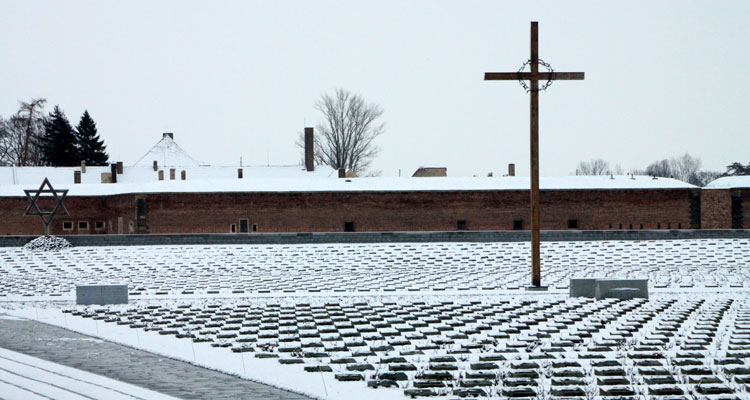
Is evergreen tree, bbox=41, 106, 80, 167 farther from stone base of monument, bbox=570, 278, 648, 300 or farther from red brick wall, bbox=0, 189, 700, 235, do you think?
stone base of monument, bbox=570, 278, 648, 300

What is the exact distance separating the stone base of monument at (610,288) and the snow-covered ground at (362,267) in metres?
2.19

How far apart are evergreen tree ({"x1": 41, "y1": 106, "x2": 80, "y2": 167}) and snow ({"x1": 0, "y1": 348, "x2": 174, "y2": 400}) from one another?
67073mm

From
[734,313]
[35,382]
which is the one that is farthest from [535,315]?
[35,382]

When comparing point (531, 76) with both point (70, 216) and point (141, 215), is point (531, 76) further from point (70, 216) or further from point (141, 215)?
point (70, 216)

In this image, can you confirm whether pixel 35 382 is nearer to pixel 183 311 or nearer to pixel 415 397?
pixel 415 397

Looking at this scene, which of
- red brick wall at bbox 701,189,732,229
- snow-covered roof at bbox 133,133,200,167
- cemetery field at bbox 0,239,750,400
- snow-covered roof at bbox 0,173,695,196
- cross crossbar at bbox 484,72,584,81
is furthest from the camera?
snow-covered roof at bbox 133,133,200,167

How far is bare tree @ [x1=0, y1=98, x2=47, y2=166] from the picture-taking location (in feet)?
231

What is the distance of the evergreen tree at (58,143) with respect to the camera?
72.3 meters

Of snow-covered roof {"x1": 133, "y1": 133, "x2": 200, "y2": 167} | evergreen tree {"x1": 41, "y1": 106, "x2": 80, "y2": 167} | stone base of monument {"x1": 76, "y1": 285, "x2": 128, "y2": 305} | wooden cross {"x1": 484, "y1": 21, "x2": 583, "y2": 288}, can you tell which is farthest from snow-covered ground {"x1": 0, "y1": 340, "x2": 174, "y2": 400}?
evergreen tree {"x1": 41, "y1": 106, "x2": 80, "y2": 167}

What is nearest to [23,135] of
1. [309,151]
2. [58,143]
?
[58,143]

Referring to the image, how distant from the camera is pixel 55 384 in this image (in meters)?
8.02

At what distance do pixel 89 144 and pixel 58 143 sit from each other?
137 inches

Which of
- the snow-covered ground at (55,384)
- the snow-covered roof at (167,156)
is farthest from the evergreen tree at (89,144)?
the snow-covered ground at (55,384)

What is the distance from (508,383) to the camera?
26.1 ft
